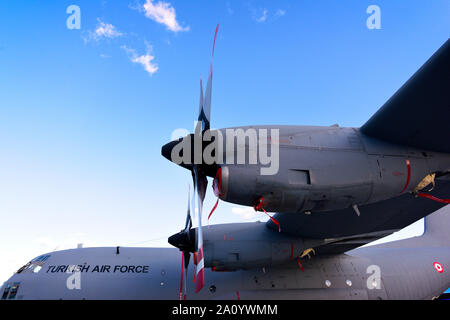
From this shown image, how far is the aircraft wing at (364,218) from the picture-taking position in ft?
19.9

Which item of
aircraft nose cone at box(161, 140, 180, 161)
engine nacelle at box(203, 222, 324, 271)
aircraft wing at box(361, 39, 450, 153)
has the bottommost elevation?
engine nacelle at box(203, 222, 324, 271)

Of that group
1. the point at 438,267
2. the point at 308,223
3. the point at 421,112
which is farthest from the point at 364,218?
the point at 438,267

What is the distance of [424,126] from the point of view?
14.1 feet

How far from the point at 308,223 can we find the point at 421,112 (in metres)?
3.70

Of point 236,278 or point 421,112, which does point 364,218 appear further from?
point 236,278

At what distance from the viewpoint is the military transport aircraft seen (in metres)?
4.12

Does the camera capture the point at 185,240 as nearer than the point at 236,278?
Yes

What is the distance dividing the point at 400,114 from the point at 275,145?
193 centimetres

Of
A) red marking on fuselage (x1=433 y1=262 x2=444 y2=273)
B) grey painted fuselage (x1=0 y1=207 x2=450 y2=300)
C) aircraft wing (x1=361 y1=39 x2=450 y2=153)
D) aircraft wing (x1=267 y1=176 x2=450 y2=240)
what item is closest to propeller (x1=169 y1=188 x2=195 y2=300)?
grey painted fuselage (x1=0 y1=207 x2=450 y2=300)

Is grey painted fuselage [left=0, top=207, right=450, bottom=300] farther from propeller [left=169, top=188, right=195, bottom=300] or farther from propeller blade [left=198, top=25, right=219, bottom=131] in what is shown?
propeller blade [left=198, top=25, right=219, bottom=131]

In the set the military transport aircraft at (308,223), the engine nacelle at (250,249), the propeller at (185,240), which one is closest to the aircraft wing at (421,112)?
the military transport aircraft at (308,223)

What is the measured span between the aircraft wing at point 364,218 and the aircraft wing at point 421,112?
158cm

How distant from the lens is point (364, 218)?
6.50 m

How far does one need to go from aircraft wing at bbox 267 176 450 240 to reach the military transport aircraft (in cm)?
3
